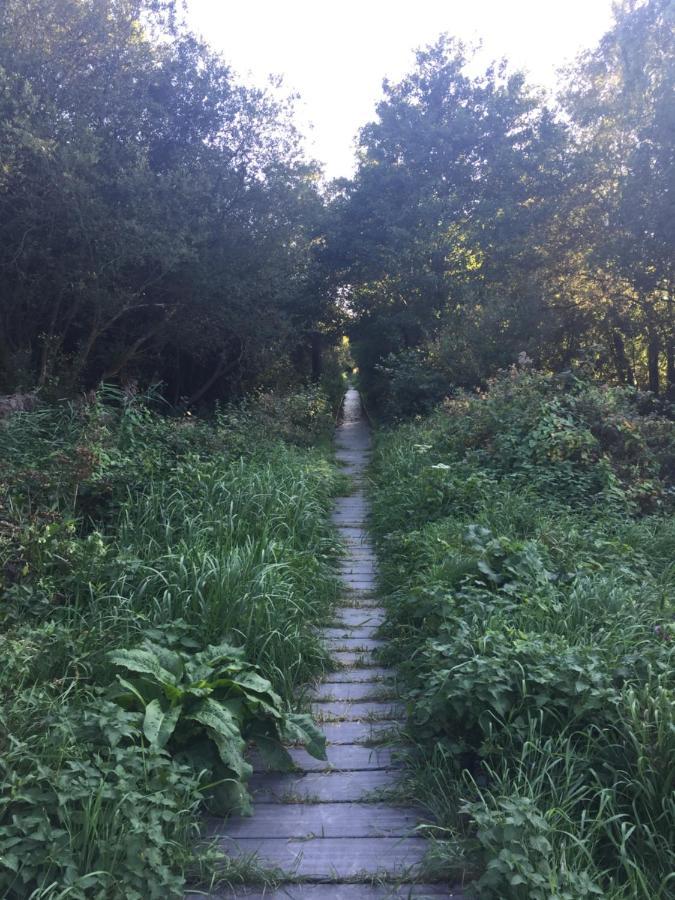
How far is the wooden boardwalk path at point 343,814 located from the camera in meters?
2.61

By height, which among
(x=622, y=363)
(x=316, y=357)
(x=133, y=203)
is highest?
(x=133, y=203)

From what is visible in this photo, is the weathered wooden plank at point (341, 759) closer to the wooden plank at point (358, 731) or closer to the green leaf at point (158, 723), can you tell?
the wooden plank at point (358, 731)

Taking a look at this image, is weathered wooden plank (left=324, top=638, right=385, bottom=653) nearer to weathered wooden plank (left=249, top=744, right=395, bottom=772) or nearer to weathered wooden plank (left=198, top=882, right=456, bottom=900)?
weathered wooden plank (left=249, top=744, right=395, bottom=772)

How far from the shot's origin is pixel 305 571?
5234 millimetres

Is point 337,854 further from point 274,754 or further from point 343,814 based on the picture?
point 274,754

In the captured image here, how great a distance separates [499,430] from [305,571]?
3.89 metres

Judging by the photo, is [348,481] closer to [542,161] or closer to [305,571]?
[305,571]

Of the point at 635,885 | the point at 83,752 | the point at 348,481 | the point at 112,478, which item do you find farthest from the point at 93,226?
the point at 635,885

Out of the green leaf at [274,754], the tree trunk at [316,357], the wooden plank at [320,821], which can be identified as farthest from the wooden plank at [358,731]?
the tree trunk at [316,357]

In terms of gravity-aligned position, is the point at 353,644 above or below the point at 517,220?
below

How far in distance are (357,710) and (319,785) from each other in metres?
0.70

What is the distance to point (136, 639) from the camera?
150 inches

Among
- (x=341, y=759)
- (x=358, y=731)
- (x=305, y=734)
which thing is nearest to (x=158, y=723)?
(x=305, y=734)

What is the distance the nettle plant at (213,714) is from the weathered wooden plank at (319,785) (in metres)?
0.08
